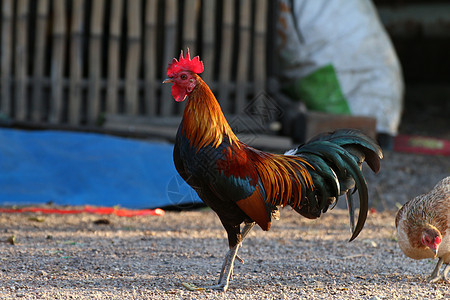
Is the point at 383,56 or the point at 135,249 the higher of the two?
the point at 383,56

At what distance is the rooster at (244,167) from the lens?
3633 millimetres

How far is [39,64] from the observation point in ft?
28.8

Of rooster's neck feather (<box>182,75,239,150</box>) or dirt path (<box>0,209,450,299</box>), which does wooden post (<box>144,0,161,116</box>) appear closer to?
dirt path (<box>0,209,450,299</box>)

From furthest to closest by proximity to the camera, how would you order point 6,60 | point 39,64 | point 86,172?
point 39,64 < point 6,60 < point 86,172

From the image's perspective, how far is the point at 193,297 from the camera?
12.1 feet

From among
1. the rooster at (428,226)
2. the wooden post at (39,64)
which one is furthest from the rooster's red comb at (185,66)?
the wooden post at (39,64)

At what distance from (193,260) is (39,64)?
5264 mm

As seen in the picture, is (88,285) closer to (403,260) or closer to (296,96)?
(403,260)

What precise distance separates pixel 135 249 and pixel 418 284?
2164 mm

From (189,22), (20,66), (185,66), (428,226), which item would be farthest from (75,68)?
(428,226)

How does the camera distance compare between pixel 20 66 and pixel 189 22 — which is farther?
pixel 189 22

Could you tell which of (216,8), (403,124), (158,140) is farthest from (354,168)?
(403,124)

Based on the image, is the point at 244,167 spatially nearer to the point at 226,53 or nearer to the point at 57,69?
the point at 226,53

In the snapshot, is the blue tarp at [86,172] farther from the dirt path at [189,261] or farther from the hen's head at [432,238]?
the hen's head at [432,238]
